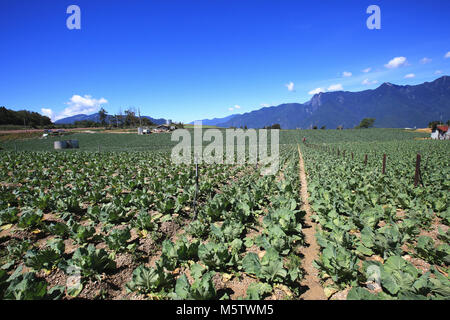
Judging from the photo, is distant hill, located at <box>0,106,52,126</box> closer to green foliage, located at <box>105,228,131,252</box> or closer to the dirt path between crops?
green foliage, located at <box>105,228,131,252</box>

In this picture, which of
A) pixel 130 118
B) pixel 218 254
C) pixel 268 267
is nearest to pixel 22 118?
pixel 130 118

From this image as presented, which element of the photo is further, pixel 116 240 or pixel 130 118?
pixel 130 118

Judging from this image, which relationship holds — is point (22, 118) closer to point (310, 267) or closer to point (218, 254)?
point (218, 254)

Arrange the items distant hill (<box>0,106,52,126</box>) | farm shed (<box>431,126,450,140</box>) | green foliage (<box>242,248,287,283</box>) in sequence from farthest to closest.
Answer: distant hill (<box>0,106,52,126</box>), farm shed (<box>431,126,450,140</box>), green foliage (<box>242,248,287,283</box>)

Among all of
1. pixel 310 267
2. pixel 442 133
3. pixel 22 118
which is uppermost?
pixel 22 118

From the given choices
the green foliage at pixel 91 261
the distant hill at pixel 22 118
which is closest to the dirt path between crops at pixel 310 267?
the green foliage at pixel 91 261

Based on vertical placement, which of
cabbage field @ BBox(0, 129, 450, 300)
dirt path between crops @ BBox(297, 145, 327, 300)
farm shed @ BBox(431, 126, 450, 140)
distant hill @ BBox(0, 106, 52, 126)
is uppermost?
distant hill @ BBox(0, 106, 52, 126)

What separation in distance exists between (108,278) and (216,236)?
234 cm

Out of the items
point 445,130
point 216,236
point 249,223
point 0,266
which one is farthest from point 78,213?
point 445,130

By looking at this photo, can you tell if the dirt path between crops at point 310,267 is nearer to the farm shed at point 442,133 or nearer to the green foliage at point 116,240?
the green foliage at point 116,240

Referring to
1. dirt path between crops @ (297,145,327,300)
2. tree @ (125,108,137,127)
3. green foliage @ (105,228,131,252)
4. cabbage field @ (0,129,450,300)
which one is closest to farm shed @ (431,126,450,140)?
cabbage field @ (0,129,450,300)
